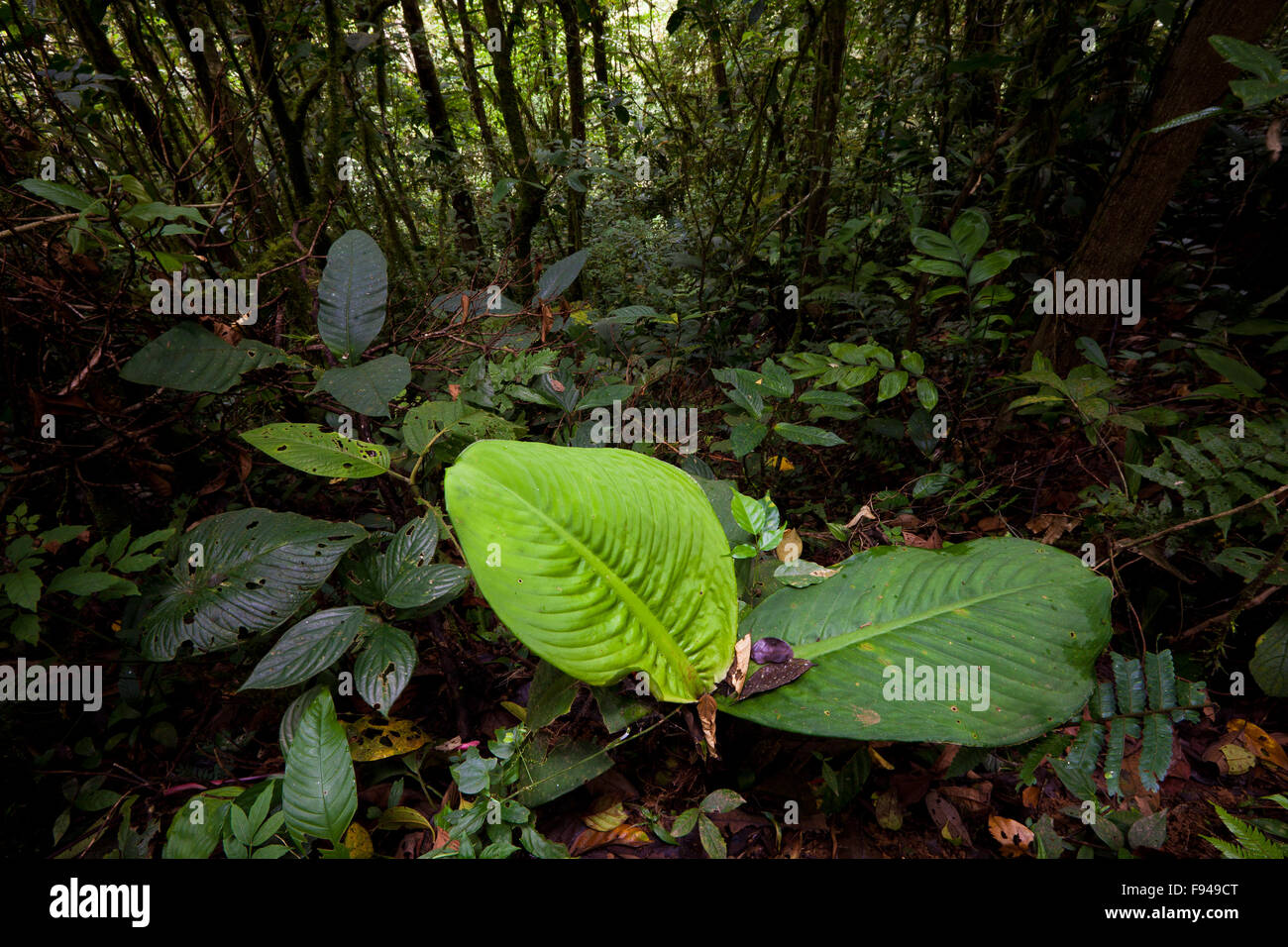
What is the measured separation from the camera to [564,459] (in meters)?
0.93

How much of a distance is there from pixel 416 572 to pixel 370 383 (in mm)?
401

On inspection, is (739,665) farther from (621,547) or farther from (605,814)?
(605,814)

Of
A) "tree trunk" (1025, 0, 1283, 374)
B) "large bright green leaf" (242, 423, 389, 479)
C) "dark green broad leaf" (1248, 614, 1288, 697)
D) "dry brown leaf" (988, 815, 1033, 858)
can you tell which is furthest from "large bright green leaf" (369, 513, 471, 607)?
"tree trunk" (1025, 0, 1283, 374)

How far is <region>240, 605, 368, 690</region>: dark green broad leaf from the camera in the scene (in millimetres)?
938

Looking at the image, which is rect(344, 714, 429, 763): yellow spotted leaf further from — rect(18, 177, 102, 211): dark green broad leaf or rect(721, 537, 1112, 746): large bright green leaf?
rect(18, 177, 102, 211): dark green broad leaf

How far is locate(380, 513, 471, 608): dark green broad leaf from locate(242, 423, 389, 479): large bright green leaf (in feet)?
0.48

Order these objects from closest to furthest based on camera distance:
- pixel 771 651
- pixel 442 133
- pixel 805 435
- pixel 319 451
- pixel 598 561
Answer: pixel 598 561 → pixel 771 651 → pixel 319 451 → pixel 805 435 → pixel 442 133

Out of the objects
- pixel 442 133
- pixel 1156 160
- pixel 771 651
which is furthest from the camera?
pixel 442 133

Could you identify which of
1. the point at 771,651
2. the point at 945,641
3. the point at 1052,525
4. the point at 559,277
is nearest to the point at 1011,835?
the point at 945,641

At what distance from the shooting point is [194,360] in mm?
1174

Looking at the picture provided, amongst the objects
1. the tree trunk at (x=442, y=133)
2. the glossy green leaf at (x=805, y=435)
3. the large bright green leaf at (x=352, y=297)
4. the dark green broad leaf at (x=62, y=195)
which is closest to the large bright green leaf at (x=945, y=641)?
the glossy green leaf at (x=805, y=435)
